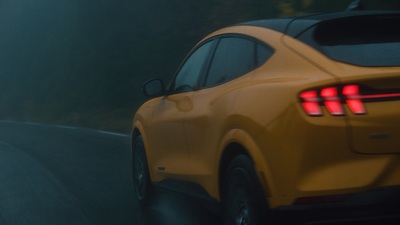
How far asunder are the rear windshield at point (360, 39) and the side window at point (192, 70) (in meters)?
1.60

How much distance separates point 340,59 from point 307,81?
1.05 feet

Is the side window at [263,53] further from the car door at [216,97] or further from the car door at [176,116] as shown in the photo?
the car door at [176,116]

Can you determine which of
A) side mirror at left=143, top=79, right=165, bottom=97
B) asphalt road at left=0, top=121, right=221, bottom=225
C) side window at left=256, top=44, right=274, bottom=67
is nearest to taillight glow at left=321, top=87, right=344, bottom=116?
side window at left=256, top=44, right=274, bottom=67

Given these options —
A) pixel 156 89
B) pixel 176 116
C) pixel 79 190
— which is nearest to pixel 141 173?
pixel 156 89

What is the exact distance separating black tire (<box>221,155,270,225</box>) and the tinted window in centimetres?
76

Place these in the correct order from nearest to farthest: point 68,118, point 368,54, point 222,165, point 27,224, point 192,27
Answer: point 368,54 < point 222,165 < point 27,224 < point 192,27 < point 68,118

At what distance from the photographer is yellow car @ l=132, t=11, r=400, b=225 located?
188 inches

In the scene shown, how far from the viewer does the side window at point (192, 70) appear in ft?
22.8

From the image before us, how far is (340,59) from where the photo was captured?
201 inches

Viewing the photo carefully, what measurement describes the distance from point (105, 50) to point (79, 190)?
1892 centimetres

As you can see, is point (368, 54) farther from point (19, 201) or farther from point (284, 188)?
point (19, 201)

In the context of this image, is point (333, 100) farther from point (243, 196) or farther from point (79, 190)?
point (79, 190)

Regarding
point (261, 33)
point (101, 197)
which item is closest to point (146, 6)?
point (101, 197)

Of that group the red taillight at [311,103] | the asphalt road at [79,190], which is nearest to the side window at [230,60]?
the red taillight at [311,103]
